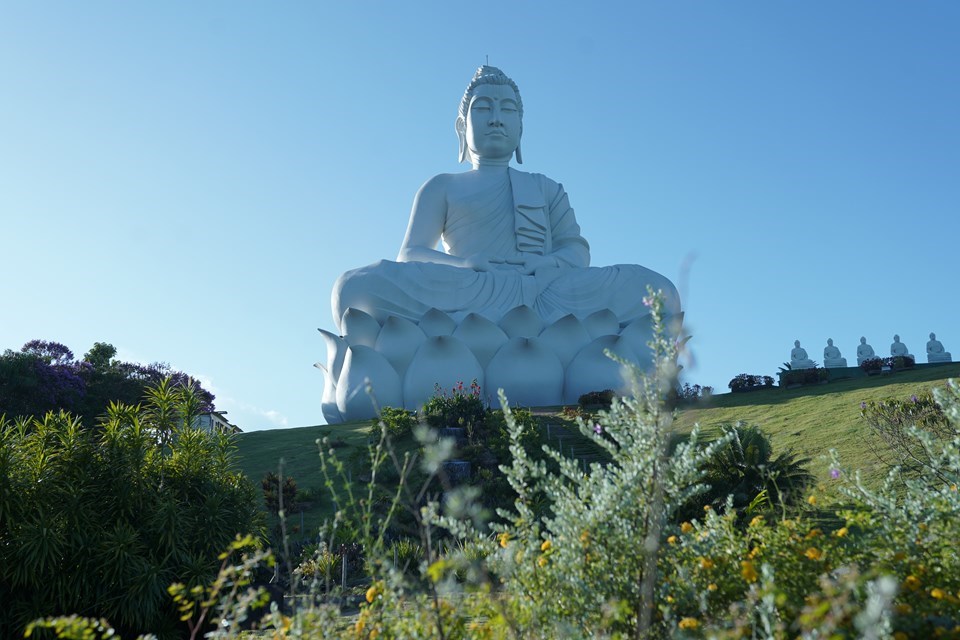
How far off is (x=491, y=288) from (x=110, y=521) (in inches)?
527

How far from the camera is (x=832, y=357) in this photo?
2767cm

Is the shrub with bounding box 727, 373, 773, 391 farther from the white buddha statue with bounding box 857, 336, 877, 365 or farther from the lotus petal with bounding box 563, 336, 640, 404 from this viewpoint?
the white buddha statue with bounding box 857, 336, 877, 365

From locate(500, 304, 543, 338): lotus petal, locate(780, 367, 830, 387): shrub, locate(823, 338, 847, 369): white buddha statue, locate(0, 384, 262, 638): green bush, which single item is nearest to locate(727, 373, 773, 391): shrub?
locate(780, 367, 830, 387): shrub

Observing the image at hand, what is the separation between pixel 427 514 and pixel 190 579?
3612 mm

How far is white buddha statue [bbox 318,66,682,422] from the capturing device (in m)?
18.2

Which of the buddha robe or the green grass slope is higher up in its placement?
the buddha robe

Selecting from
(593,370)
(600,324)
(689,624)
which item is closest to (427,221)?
(600,324)

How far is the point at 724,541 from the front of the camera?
3.40 metres

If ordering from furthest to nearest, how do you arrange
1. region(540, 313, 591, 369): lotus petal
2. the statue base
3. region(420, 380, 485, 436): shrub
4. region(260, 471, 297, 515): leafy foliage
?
region(540, 313, 591, 369): lotus petal, the statue base, region(420, 380, 485, 436): shrub, region(260, 471, 297, 515): leafy foliage

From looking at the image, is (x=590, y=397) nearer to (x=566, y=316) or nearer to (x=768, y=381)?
(x=566, y=316)

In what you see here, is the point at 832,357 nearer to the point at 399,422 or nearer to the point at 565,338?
the point at 565,338

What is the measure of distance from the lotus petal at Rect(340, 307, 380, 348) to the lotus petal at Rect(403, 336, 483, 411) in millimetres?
1180

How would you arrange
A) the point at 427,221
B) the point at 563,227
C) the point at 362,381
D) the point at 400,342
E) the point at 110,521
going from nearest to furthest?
the point at 110,521 < the point at 362,381 < the point at 400,342 < the point at 427,221 < the point at 563,227

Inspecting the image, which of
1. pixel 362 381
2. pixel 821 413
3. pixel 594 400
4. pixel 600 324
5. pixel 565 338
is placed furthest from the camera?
pixel 600 324
